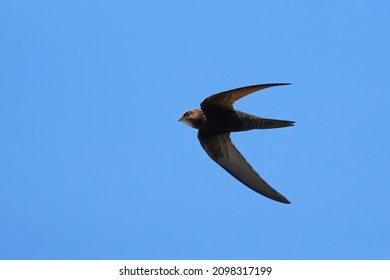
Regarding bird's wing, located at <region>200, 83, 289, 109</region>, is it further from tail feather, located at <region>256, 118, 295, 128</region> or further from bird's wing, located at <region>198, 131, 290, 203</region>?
bird's wing, located at <region>198, 131, 290, 203</region>

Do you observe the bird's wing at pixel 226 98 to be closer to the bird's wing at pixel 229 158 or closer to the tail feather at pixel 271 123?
the tail feather at pixel 271 123

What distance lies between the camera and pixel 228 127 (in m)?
12.5

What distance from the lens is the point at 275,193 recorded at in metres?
12.5

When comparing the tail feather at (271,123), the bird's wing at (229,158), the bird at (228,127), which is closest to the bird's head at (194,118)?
the bird at (228,127)

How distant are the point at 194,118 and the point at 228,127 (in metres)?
0.51

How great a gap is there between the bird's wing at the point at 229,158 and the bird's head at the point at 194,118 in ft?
1.72

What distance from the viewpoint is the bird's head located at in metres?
12.2

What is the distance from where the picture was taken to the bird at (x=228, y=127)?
12.2 meters

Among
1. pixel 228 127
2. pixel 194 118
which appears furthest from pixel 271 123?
pixel 194 118
